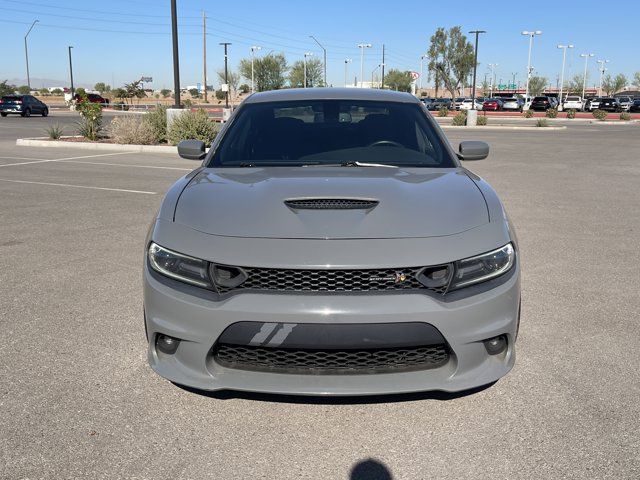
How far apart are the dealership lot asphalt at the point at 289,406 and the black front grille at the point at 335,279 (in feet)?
Answer: 2.17

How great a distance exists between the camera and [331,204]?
2955 mm

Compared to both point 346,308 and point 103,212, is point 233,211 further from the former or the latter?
point 103,212

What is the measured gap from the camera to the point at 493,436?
111 inches

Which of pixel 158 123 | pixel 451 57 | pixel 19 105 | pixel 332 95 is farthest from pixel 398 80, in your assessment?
pixel 332 95

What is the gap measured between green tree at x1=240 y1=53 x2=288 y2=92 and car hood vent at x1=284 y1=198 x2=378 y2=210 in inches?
2856

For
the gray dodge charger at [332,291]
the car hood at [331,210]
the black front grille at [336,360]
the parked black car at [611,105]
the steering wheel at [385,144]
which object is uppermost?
the parked black car at [611,105]

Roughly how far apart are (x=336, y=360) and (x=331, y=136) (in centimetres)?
199

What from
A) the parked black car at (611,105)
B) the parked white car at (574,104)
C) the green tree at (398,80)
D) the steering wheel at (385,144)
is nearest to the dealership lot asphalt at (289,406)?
the steering wheel at (385,144)

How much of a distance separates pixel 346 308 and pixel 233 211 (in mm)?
807

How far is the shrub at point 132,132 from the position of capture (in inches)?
738

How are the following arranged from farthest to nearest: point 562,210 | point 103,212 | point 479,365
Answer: point 562,210 → point 103,212 → point 479,365

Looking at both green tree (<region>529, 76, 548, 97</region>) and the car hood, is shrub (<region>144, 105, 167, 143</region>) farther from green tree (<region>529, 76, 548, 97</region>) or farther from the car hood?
green tree (<region>529, 76, 548, 97</region>)

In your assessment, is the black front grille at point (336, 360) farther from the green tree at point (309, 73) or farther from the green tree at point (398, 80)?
the green tree at point (398, 80)

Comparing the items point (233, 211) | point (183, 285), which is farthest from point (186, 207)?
point (183, 285)
